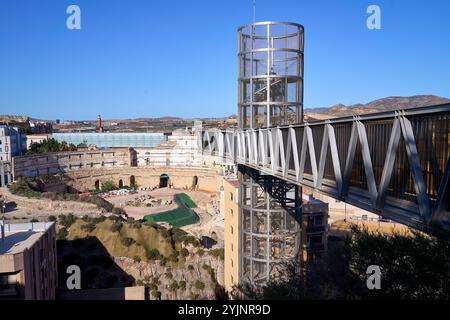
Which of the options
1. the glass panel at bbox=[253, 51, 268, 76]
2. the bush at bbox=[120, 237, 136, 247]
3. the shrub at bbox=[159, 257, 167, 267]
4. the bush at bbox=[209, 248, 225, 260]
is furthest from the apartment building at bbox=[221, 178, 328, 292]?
the bush at bbox=[120, 237, 136, 247]

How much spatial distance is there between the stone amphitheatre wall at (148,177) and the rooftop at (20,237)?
30.4 m

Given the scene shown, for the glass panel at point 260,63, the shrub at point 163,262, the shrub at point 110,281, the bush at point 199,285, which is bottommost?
the bush at point 199,285

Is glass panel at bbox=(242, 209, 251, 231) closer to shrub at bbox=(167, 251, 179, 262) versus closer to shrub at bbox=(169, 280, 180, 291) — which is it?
shrub at bbox=(169, 280, 180, 291)

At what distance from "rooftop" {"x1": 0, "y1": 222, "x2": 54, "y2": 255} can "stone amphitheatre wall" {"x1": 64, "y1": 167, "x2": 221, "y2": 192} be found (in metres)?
30.4

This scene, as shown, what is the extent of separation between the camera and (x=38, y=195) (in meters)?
31.2

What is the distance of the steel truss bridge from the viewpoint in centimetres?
347

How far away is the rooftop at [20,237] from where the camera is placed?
12627 millimetres

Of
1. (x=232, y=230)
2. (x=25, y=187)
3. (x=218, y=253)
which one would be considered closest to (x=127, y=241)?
(x=218, y=253)

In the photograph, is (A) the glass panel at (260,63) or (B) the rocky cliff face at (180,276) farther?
(B) the rocky cliff face at (180,276)

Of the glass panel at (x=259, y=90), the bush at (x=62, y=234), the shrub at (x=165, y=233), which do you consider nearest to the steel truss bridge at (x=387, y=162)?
the glass panel at (x=259, y=90)

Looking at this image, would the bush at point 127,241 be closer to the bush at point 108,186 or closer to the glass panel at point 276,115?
the glass panel at point 276,115

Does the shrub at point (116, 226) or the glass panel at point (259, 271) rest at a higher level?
the glass panel at point (259, 271)
